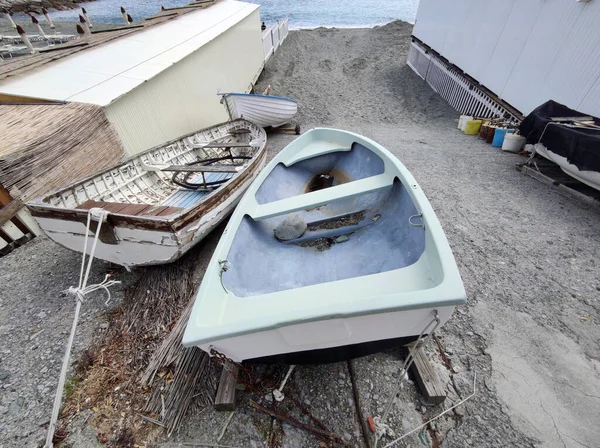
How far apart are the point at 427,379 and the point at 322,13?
52044mm

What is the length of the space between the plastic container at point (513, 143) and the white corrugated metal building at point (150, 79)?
992 centimetres

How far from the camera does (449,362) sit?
10.4 ft

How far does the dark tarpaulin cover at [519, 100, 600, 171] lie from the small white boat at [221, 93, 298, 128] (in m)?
7.37

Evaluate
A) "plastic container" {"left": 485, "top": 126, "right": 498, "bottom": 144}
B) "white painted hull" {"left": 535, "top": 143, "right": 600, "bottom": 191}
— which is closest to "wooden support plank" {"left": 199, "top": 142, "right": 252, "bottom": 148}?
"white painted hull" {"left": 535, "top": 143, "right": 600, "bottom": 191}

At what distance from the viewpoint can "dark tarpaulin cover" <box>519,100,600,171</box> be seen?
208 inches

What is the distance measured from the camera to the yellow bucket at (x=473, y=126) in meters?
9.96

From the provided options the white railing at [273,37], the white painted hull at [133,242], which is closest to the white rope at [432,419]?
the white painted hull at [133,242]

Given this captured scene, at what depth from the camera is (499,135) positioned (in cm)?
864

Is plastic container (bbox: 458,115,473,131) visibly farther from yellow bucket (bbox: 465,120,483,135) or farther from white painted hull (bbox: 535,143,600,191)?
white painted hull (bbox: 535,143,600,191)

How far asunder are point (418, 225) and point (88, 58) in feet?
32.8

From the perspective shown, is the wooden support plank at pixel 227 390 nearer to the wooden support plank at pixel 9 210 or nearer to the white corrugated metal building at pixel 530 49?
the wooden support plank at pixel 9 210

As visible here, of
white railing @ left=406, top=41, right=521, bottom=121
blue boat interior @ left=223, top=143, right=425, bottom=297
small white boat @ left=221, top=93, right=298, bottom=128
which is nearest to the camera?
blue boat interior @ left=223, top=143, right=425, bottom=297

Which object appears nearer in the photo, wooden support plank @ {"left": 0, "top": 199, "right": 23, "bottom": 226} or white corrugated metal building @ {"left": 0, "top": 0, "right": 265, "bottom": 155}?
wooden support plank @ {"left": 0, "top": 199, "right": 23, "bottom": 226}

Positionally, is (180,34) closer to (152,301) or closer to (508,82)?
(152,301)
